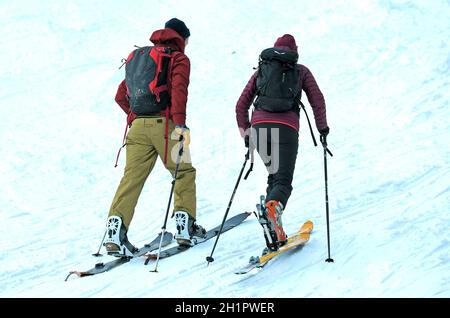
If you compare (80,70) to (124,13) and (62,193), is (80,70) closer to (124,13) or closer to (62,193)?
(124,13)

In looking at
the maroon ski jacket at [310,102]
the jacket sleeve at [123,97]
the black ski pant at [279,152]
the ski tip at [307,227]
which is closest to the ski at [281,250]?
the ski tip at [307,227]

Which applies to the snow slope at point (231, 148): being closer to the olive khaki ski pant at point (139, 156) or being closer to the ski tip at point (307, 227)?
the ski tip at point (307, 227)

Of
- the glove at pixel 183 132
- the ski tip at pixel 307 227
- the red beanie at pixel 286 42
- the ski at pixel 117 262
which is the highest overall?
the red beanie at pixel 286 42

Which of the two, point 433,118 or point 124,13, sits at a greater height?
point 124,13

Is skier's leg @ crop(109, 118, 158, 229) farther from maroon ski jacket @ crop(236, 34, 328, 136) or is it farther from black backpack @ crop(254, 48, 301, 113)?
black backpack @ crop(254, 48, 301, 113)

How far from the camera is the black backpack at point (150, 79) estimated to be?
663 centimetres

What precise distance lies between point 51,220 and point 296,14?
10.5 metres

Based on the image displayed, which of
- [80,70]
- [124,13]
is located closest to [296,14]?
[124,13]

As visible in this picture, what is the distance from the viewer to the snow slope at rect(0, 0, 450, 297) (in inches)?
237

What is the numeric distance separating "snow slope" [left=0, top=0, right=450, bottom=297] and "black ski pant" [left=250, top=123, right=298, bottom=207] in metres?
0.77

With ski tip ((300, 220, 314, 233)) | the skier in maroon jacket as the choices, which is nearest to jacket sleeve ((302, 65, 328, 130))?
the skier in maroon jacket

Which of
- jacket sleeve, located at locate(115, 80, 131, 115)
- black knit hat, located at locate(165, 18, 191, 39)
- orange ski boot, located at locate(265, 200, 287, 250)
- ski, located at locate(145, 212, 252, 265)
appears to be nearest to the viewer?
orange ski boot, located at locate(265, 200, 287, 250)

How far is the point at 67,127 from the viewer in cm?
1193

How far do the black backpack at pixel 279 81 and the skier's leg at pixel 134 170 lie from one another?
1.41 metres
